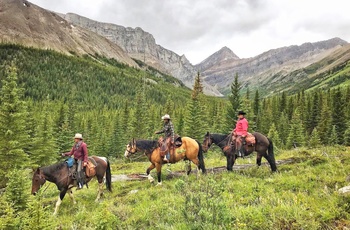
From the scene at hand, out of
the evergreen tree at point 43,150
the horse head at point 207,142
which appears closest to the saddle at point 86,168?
the horse head at point 207,142

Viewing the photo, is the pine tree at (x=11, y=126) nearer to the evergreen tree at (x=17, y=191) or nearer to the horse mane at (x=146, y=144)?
the horse mane at (x=146, y=144)

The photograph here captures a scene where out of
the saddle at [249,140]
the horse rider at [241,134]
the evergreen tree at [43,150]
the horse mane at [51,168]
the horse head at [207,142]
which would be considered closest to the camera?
the horse mane at [51,168]

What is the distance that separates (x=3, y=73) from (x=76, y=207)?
169694 mm

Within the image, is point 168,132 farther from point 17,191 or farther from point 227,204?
point 17,191

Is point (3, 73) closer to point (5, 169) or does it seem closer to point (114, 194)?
point (5, 169)

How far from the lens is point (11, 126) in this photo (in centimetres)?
2617

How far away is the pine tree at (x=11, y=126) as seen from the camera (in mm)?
25188

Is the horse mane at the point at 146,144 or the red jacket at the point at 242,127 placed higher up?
the red jacket at the point at 242,127

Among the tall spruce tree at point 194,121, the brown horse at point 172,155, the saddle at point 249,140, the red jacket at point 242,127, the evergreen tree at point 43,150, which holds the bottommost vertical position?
the evergreen tree at point 43,150

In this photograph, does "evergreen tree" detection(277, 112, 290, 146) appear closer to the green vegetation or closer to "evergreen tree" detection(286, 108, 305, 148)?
the green vegetation

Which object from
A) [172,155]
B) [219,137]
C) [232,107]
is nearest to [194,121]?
[232,107]

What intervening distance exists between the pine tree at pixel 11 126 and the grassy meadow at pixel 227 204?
1314cm

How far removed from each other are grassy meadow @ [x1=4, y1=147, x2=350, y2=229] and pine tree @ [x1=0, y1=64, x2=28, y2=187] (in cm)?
1314

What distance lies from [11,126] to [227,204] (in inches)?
984
